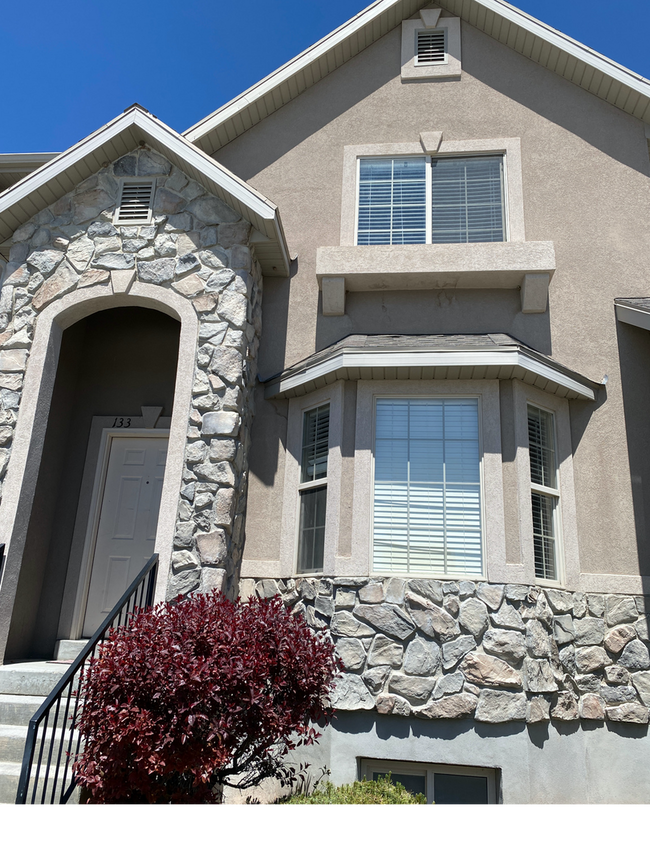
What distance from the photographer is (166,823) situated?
2.44m

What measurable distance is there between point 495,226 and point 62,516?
602cm

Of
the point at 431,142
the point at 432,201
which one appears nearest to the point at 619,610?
the point at 432,201

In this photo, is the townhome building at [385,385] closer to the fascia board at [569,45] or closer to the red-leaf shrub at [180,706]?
the fascia board at [569,45]

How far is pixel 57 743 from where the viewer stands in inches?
194

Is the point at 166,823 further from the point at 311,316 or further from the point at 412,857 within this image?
the point at 311,316

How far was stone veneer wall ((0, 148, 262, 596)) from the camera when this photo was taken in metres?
6.24

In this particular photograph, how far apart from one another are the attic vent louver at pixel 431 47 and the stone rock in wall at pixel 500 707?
24.9ft

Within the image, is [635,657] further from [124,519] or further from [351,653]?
[124,519]

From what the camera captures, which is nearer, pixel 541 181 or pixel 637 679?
pixel 637 679

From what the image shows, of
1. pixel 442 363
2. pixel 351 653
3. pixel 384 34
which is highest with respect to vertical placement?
pixel 384 34

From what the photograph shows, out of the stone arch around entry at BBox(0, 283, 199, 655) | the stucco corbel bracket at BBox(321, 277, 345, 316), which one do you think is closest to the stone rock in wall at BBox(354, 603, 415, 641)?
the stone arch around entry at BBox(0, 283, 199, 655)

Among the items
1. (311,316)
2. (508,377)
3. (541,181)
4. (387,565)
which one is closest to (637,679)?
(387,565)

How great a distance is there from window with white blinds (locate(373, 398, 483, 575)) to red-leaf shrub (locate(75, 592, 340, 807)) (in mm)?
2097

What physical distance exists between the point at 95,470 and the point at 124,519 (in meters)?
0.66
